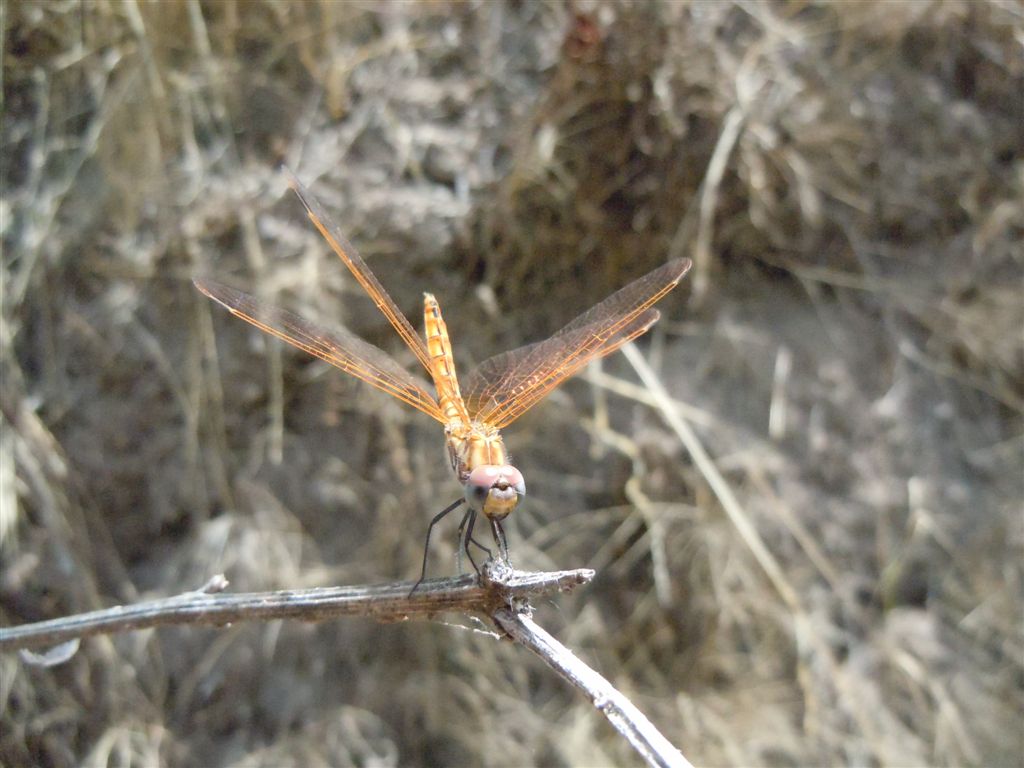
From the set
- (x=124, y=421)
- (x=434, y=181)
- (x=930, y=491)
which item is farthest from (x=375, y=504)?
(x=930, y=491)

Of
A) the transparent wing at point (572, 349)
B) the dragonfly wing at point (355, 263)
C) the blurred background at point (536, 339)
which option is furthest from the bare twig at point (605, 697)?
A: the blurred background at point (536, 339)

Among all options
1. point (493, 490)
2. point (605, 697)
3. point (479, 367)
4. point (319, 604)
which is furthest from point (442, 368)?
point (605, 697)

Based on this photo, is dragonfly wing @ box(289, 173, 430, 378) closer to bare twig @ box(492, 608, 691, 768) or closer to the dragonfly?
the dragonfly

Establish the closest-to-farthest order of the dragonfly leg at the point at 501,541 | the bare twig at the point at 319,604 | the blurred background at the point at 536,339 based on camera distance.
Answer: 1. the bare twig at the point at 319,604
2. the dragonfly leg at the point at 501,541
3. the blurred background at the point at 536,339

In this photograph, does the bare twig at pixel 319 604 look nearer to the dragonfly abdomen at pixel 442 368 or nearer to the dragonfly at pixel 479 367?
the dragonfly at pixel 479 367

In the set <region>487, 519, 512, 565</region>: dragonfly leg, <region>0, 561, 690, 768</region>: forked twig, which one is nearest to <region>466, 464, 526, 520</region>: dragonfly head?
<region>487, 519, 512, 565</region>: dragonfly leg

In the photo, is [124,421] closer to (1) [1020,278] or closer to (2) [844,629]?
(2) [844,629]

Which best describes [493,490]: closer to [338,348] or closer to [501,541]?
[501,541]
